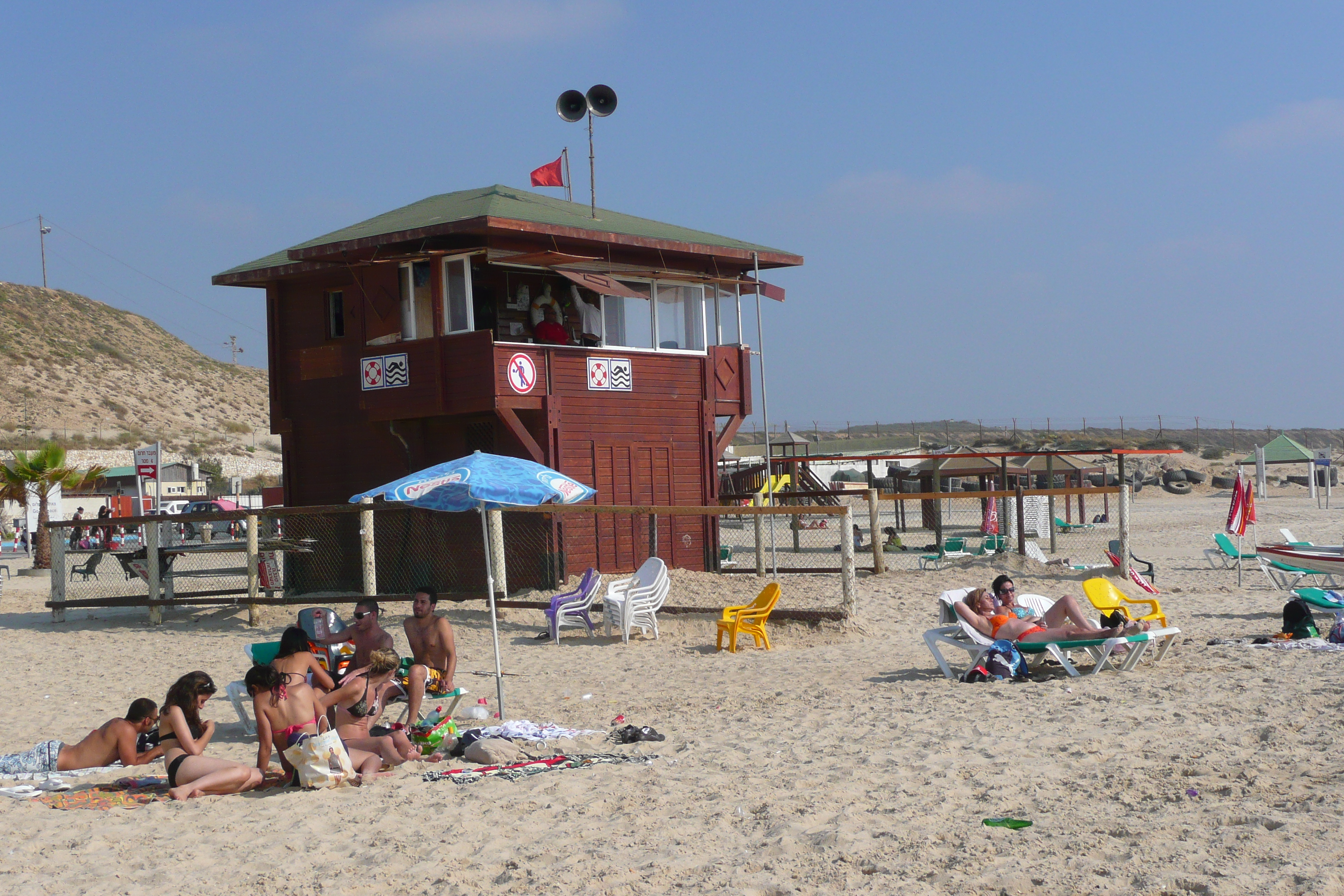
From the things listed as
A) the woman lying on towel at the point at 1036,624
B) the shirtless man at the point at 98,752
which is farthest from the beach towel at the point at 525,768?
the woman lying on towel at the point at 1036,624

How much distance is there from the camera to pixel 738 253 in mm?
19031

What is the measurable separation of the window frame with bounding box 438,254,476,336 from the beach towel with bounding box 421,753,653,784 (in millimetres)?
10058

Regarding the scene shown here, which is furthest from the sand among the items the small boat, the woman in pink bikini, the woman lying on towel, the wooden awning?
the wooden awning

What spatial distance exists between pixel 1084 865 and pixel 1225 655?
20.1 ft

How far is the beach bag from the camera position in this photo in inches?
425

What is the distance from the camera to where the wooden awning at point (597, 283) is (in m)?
17.3

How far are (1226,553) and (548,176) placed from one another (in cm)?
1308

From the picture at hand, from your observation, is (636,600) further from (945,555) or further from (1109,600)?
(945,555)

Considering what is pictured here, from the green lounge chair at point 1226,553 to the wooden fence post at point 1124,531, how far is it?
1.70 m

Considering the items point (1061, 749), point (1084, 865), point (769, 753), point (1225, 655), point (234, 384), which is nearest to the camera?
point (1084, 865)

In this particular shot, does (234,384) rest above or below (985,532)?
above

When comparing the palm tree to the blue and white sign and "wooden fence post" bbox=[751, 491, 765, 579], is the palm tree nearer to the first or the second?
the blue and white sign

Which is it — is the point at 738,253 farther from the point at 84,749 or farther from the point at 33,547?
the point at 33,547

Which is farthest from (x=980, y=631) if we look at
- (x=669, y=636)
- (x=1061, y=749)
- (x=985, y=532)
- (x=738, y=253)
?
(x=985, y=532)
